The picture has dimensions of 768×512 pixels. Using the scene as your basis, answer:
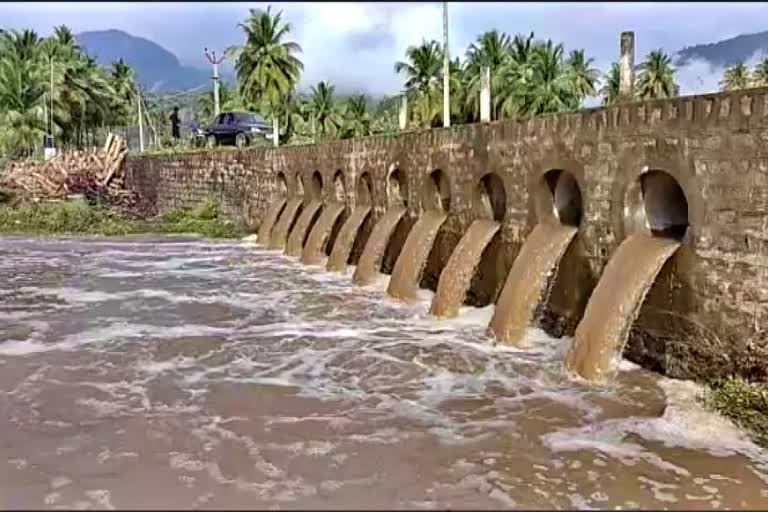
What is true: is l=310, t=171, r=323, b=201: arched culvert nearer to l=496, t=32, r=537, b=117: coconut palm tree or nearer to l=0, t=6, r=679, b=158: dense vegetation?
l=0, t=6, r=679, b=158: dense vegetation

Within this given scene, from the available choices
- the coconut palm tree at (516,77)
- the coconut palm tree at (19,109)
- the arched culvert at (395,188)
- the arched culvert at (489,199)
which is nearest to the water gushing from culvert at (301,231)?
the arched culvert at (395,188)

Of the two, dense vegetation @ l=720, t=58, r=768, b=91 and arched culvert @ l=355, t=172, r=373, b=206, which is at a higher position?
dense vegetation @ l=720, t=58, r=768, b=91

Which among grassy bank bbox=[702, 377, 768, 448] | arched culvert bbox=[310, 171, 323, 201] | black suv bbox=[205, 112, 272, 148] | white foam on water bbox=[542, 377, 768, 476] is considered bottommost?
white foam on water bbox=[542, 377, 768, 476]

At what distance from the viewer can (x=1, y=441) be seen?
17.4 ft

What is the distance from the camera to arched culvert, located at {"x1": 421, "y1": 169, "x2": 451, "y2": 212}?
37.8 ft

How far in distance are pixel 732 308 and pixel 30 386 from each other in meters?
5.63

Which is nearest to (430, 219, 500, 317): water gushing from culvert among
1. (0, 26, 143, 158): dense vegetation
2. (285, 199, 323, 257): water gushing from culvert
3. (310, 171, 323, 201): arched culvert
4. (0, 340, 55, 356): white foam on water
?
(0, 340, 55, 356): white foam on water

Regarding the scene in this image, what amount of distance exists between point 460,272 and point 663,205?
2745 millimetres

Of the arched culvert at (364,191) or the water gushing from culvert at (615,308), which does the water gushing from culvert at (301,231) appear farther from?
the water gushing from culvert at (615,308)

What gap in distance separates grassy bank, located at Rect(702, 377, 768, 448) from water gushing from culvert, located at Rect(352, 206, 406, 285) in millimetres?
6907

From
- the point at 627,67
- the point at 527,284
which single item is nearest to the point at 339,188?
the point at 527,284

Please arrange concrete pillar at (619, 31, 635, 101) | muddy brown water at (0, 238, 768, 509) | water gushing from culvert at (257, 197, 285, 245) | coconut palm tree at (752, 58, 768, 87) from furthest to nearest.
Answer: water gushing from culvert at (257, 197, 285, 245) → concrete pillar at (619, 31, 635, 101) → coconut palm tree at (752, 58, 768, 87) → muddy brown water at (0, 238, 768, 509)

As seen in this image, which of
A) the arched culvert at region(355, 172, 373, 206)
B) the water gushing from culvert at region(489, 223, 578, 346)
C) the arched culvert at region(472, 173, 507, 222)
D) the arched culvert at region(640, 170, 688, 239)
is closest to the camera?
the arched culvert at region(640, 170, 688, 239)

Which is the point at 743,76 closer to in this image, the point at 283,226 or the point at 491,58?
the point at 283,226
